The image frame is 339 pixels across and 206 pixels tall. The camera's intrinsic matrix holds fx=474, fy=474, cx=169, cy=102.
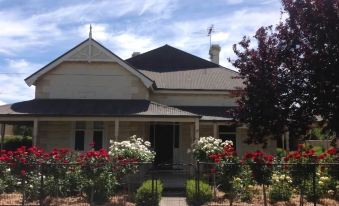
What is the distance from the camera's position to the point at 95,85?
72.8 feet

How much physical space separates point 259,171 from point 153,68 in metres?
14.9

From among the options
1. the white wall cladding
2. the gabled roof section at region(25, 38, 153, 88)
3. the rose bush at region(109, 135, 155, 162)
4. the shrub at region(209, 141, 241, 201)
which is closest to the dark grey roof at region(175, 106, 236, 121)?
the white wall cladding

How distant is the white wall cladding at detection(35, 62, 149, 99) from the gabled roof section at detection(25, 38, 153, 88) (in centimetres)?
33

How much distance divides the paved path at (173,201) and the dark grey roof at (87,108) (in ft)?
15.3

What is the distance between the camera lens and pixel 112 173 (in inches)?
539

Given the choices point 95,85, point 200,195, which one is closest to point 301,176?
point 200,195

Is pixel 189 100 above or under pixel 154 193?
above

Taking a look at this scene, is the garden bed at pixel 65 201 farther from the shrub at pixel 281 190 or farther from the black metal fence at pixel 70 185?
the shrub at pixel 281 190

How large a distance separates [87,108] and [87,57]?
9.13 feet

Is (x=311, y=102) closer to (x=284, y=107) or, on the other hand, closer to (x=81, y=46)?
(x=284, y=107)

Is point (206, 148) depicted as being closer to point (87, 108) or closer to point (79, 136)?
point (87, 108)

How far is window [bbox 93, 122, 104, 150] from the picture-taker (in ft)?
71.1

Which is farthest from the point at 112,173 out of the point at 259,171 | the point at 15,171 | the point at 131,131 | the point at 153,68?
the point at 153,68

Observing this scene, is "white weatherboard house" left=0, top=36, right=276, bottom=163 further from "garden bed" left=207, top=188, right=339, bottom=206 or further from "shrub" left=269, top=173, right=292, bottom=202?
"shrub" left=269, top=173, right=292, bottom=202
